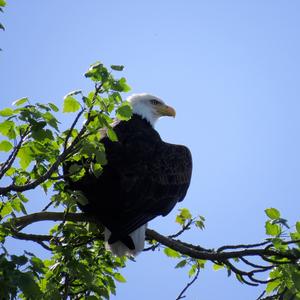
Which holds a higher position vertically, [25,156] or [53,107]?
[53,107]

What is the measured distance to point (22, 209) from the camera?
5.03 m

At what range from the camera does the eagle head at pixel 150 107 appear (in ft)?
30.2

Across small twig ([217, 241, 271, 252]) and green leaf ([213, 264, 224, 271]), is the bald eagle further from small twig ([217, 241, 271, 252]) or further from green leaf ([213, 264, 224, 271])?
small twig ([217, 241, 271, 252])

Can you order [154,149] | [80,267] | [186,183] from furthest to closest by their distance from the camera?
[186,183]
[154,149]
[80,267]

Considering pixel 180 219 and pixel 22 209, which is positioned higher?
pixel 180 219

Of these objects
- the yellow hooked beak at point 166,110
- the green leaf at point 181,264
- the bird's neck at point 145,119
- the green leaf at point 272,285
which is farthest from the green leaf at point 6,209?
the yellow hooked beak at point 166,110

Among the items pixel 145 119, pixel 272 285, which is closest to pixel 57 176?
pixel 272 285

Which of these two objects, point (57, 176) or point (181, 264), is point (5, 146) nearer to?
point (57, 176)

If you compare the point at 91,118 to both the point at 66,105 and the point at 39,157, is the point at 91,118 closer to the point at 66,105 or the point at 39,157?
the point at 66,105

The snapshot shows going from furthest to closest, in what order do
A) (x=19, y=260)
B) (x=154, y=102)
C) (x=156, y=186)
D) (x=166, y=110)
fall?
(x=166, y=110) → (x=154, y=102) → (x=156, y=186) → (x=19, y=260)

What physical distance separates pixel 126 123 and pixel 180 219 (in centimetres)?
189

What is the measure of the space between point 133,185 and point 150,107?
10.1 feet

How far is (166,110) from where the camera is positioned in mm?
9656

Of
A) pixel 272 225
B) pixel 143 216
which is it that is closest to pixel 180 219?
pixel 143 216
